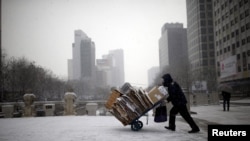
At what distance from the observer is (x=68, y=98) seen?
58.0 ft

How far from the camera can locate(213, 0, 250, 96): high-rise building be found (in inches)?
2359

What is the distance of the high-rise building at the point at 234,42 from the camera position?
197ft

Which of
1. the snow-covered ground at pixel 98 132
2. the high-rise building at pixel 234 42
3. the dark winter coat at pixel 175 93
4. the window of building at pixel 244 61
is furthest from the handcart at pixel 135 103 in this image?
the window of building at pixel 244 61

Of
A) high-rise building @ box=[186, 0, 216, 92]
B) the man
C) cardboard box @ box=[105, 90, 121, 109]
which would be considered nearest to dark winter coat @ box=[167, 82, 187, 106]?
the man

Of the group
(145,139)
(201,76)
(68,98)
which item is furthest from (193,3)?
(145,139)

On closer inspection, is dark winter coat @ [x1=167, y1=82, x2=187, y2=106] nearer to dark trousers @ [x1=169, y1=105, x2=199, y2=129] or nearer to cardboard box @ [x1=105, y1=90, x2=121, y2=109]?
dark trousers @ [x1=169, y1=105, x2=199, y2=129]

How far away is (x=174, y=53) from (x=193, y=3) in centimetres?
7264

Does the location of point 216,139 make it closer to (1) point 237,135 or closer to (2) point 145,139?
(1) point 237,135

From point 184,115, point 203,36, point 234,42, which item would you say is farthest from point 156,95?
point 203,36

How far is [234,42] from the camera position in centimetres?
6862

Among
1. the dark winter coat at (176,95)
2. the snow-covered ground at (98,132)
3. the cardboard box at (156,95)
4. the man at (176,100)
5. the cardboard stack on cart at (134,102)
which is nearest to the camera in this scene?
the snow-covered ground at (98,132)

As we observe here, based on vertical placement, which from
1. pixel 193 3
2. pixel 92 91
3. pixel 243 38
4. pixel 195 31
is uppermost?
pixel 193 3

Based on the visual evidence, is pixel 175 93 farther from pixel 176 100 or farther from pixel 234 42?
pixel 234 42

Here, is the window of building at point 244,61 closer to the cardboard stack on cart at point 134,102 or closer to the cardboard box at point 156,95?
the cardboard box at point 156,95
